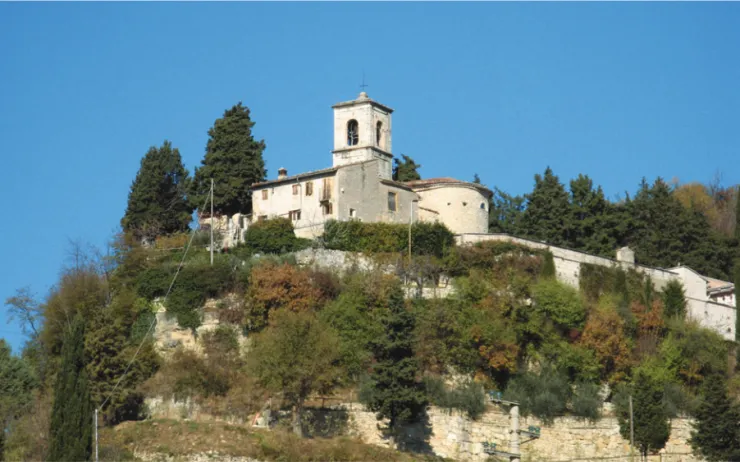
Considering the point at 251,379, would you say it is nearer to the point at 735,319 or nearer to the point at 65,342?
the point at 65,342

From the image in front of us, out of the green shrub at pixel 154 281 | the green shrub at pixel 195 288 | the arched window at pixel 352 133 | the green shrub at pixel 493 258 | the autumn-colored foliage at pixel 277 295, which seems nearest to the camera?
the autumn-colored foliage at pixel 277 295

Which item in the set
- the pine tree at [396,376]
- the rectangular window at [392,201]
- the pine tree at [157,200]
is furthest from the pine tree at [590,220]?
the pine tree at [396,376]

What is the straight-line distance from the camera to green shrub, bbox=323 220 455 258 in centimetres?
6425

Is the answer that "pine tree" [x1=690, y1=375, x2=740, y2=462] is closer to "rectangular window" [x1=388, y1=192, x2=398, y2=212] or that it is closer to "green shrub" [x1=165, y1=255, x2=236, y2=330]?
"rectangular window" [x1=388, y1=192, x2=398, y2=212]

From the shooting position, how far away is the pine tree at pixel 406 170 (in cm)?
7569

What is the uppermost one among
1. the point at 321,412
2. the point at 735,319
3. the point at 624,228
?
the point at 624,228

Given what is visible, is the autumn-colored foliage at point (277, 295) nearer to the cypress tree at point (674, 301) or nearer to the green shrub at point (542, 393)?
the green shrub at point (542, 393)

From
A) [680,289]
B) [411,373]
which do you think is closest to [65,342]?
[411,373]

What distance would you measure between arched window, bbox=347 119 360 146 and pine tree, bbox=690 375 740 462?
21.7 m

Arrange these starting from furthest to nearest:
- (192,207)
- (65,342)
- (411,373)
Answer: (192,207) → (411,373) → (65,342)

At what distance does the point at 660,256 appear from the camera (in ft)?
246

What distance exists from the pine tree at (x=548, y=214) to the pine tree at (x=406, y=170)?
5829 millimetres

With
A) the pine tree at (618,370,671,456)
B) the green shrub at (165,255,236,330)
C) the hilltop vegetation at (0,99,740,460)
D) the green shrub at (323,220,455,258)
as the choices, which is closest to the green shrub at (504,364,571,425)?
the hilltop vegetation at (0,99,740,460)

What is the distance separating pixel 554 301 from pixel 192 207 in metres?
19.1
